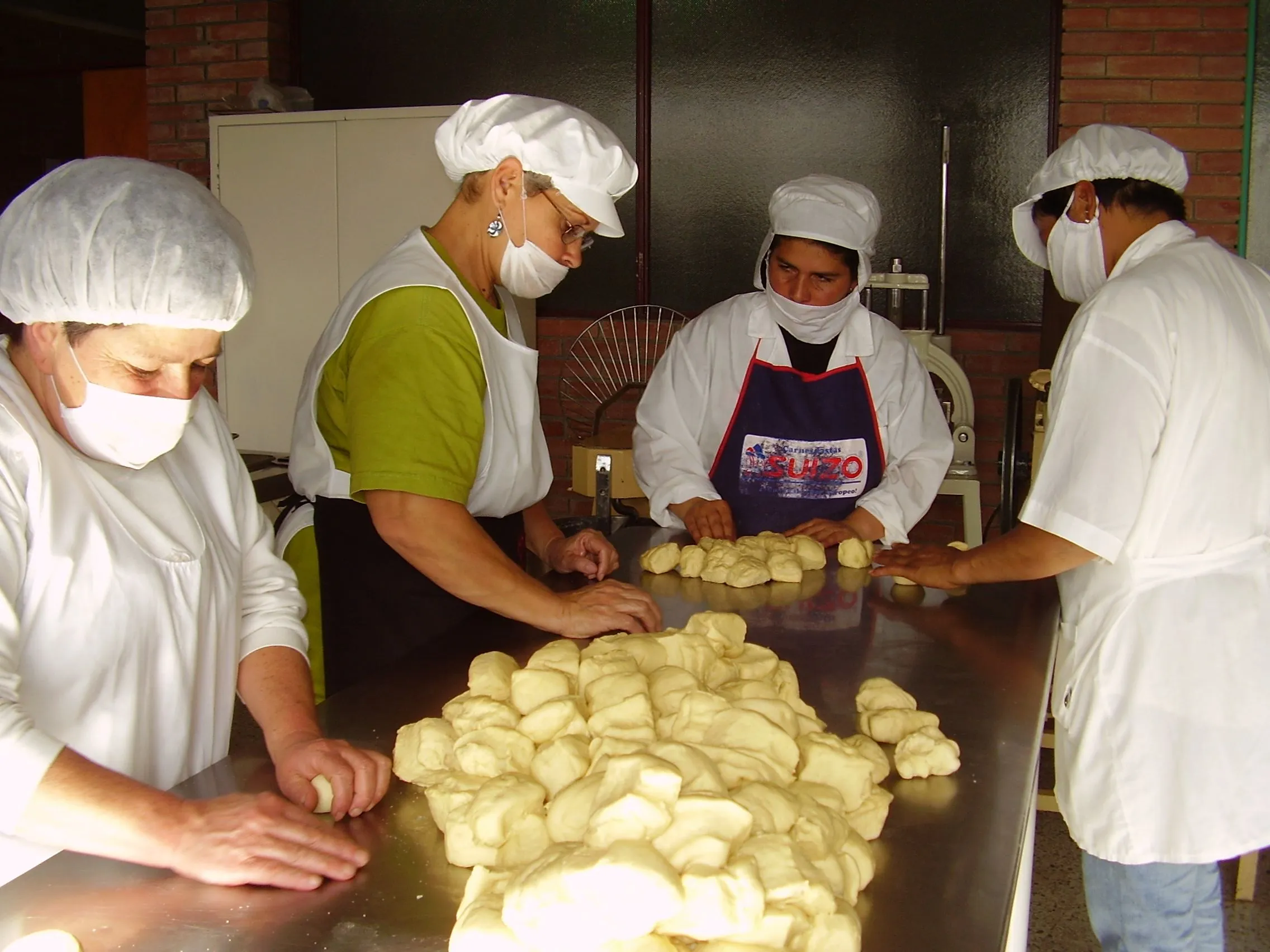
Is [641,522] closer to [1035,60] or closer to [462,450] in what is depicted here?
[462,450]

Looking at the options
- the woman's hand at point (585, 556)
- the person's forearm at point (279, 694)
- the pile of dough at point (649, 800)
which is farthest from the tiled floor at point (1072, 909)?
the person's forearm at point (279, 694)

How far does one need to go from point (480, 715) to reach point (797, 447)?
1732mm

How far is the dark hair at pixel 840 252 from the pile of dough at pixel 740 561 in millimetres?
821

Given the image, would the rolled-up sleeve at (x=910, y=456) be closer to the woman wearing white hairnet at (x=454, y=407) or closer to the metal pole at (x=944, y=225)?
the woman wearing white hairnet at (x=454, y=407)

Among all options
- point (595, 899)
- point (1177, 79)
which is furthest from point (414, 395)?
point (1177, 79)

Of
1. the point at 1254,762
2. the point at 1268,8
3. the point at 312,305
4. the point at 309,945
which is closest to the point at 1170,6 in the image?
the point at 1268,8

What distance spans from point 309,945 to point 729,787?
0.44 m

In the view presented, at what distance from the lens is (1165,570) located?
79.1 inches

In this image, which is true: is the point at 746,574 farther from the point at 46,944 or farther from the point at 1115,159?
the point at 46,944

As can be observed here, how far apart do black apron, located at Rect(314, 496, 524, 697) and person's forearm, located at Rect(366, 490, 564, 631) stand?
21 centimetres

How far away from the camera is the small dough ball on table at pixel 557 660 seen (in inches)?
56.2

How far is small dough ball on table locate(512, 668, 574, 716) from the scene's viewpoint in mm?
1359

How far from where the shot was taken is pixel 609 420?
515 centimetres

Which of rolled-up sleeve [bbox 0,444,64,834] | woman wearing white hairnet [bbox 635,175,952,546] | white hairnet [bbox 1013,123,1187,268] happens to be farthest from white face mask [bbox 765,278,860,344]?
rolled-up sleeve [bbox 0,444,64,834]
